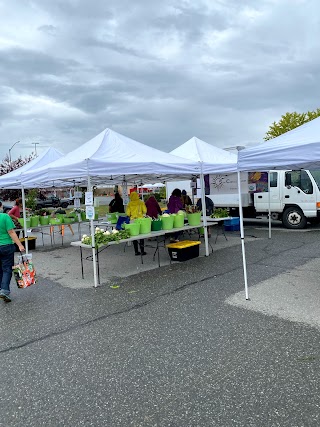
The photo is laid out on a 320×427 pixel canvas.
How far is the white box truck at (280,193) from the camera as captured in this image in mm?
12141

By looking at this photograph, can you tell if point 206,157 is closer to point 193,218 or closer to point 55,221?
point 193,218

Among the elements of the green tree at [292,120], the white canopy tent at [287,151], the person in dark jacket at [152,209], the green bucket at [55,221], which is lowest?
the green bucket at [55,221]

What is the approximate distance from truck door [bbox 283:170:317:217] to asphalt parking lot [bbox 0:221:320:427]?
5.88 meters

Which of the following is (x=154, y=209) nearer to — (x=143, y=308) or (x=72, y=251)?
(x=72, y=251)

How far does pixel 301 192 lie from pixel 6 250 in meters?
10.1

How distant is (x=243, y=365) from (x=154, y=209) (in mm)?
6283

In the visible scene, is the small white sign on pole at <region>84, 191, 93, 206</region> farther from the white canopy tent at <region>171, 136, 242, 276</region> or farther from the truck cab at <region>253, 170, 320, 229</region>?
the truck cab at <region>253, 170, 320, 229</region>

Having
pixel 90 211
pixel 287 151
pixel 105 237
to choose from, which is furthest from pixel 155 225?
pixel 287 151

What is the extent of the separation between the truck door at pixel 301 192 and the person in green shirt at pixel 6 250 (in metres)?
9.84

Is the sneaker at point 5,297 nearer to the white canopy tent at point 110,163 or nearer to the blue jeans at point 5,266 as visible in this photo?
the blue jeans at point 5,266

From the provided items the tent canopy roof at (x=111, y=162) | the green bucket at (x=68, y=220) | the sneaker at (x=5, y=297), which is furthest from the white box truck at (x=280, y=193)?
the sneaker at (x=5, y=297)

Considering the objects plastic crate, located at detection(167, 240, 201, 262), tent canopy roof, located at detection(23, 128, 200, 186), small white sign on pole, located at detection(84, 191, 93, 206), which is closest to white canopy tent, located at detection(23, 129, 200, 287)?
tent canopy roof, located at detection(23, 128, 200, 186)

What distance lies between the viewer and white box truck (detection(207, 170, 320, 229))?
12.1 meters

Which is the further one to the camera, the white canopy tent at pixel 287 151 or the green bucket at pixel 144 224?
the green bucket at pixel 144 224
